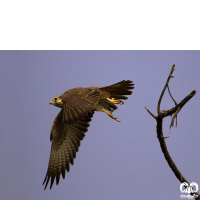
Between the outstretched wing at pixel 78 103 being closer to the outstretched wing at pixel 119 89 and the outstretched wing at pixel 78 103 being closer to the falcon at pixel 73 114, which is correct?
the falcon at pixel 73 114

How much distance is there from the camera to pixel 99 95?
3.73 m

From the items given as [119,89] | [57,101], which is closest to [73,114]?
[57,101]

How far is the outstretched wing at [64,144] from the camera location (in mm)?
4613

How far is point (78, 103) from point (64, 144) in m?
1.42

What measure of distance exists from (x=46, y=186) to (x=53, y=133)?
849mm

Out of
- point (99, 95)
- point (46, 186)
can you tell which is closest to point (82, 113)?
point (99, 95)

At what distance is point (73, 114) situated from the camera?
3.25m

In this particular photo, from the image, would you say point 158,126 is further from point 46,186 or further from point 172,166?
point 46,186

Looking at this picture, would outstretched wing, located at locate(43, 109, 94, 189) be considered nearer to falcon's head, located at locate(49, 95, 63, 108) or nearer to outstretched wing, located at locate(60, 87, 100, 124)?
falcon's head, located at locate(49, 95, 63, 108)

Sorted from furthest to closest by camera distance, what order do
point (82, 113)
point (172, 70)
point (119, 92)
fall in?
point (119, 92), point (82, 113), point (172, 70)

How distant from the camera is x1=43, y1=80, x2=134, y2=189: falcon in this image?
336 cm

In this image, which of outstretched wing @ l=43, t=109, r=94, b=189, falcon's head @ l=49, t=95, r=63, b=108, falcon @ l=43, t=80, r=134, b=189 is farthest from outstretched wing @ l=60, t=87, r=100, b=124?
outstretched wing @ l=43, t=109, r=94, b=189

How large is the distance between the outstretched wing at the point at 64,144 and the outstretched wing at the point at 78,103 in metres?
0.92

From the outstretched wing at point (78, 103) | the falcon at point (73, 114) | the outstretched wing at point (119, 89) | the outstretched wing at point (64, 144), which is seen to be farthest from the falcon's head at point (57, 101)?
the outstretched wing at point (64, 144)
